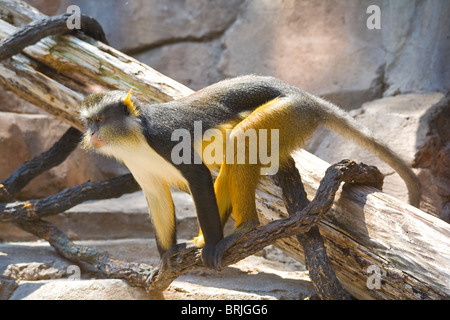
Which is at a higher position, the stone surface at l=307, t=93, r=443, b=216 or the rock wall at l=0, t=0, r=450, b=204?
the rock wall at l=0, t=0, r=450, b=204

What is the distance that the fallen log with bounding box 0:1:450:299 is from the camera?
358 centimetres

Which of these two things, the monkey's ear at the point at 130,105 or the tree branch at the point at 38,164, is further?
the tree branch at the point at 38,164

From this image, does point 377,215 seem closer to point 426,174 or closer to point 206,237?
point 206,237

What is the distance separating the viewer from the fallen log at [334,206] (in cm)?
358

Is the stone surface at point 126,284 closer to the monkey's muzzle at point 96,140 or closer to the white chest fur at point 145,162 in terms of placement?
the white chest fur at point 145,162

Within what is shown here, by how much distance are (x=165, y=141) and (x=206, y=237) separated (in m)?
0.79

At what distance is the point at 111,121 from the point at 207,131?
2.39ft

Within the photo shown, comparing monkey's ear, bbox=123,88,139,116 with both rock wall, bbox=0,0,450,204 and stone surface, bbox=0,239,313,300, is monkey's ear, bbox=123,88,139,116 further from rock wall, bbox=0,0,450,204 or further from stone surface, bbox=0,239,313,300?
rock wall, bbox=0,0,450,204

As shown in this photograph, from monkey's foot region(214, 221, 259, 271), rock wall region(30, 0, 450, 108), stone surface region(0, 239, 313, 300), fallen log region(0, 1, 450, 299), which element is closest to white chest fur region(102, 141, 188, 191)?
monkey's foot region(214, 221, 259, 271)

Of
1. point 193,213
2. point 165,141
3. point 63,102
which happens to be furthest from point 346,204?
point 63,102

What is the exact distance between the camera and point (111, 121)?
3.64m

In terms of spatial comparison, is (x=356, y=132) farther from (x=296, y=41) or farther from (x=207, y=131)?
(x=296, y=41)

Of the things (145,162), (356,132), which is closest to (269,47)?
(356,132)

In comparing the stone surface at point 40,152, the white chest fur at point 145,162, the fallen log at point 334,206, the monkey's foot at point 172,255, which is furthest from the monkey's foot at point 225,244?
the stone surface at point 40,152
